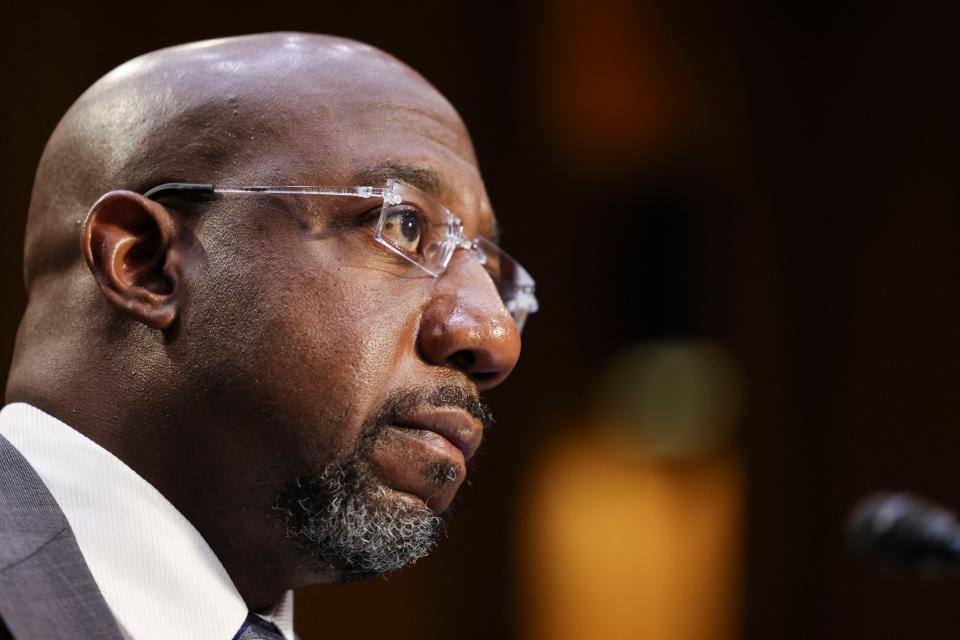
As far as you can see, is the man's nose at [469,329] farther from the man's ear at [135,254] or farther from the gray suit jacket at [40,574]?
the gray suit jacket at [40,574]

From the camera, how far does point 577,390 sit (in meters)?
4.56

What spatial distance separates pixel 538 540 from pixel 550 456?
13.0 inches

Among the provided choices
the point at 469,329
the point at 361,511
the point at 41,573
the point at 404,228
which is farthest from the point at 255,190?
the point at 41,573

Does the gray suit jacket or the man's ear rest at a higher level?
the man's ear

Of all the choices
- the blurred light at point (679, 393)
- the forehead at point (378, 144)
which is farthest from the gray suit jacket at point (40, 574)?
the blurred light at point (679, 393)

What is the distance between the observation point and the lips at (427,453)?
1.44 m

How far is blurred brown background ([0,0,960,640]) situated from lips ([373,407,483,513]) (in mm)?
2674

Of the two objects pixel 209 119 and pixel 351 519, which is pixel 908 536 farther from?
pixel 209 119

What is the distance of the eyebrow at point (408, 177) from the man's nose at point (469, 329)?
0.10 metres

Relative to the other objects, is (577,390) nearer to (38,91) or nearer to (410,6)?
(410,6)

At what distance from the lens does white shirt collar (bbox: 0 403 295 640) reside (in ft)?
4.40

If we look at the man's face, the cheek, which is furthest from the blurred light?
the cheek

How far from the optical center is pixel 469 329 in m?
1.49

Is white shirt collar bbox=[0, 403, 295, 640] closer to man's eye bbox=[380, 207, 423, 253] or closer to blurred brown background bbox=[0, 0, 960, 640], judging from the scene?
man's eye bbox=[380, 207, 423, 253]
